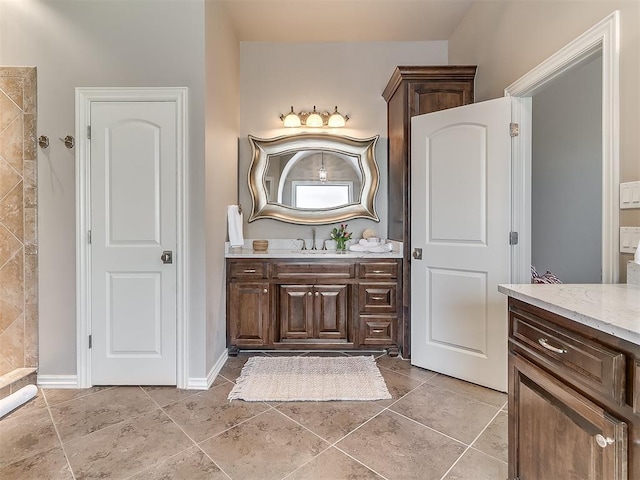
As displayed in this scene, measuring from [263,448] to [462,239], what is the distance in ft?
6.09

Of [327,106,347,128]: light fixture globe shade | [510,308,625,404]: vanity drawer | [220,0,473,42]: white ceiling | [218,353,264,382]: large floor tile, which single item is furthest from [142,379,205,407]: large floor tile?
[220,0,473,42]: white ceiling

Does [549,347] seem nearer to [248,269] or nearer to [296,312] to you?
[296,312]

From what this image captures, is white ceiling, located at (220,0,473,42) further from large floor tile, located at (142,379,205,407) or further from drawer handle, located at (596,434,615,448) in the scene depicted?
drawer handle, located at (596,434,615,448)

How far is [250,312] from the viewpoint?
285 cm

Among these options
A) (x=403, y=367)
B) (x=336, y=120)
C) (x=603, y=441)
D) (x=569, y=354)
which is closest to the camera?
(x=603, y=441)

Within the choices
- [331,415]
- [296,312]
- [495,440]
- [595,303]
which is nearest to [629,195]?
[595,303]

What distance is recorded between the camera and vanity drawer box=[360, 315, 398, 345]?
2.84m

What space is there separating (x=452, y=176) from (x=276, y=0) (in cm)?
203

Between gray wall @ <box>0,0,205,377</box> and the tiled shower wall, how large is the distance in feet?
0.24

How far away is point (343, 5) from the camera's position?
2.78 meters

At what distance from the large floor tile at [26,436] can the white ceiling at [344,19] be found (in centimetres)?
315

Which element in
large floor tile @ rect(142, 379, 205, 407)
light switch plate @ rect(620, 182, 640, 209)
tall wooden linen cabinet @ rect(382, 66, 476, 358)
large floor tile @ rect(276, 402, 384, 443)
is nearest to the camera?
light switch plate @ rect(620, 182, 640, 209)

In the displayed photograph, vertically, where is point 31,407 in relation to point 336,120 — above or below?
below

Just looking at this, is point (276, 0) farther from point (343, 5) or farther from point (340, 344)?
point (340, 344)
